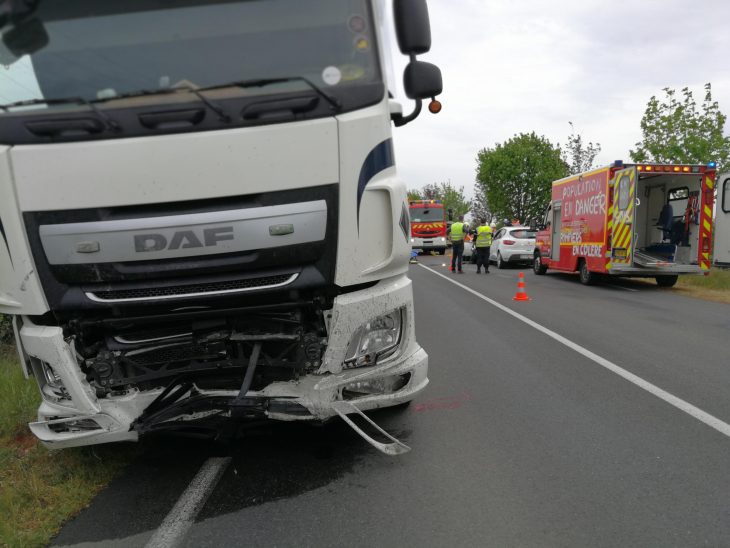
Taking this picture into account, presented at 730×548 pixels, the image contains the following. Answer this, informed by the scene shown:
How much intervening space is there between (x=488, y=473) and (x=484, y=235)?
15.6 m

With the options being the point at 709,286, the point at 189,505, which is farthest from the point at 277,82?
the point at 709,286

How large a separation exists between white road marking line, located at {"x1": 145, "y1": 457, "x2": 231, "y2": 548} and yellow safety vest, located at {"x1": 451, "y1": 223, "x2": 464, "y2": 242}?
1518 centimetres

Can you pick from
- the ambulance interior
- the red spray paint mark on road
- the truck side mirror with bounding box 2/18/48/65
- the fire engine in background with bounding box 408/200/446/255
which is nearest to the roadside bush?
the truck side mirror with bounding box 2/18/48/65

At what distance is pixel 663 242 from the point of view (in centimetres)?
1448

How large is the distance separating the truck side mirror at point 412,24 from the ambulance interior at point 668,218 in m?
11.4

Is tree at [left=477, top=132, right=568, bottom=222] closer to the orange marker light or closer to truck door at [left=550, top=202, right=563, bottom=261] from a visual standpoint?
truck door at [left=550, top=202, right=563, bottom=261]

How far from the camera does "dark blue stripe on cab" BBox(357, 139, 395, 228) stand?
3004 mm

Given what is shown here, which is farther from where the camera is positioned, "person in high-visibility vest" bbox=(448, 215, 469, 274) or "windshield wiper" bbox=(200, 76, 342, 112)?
"person in high-visibility vest" bbox=(448, 215, 469, 274)

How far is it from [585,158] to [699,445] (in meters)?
45.0

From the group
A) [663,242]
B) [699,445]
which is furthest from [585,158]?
[699,445]

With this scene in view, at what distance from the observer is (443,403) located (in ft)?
15.5

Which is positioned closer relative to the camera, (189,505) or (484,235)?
(189,505)

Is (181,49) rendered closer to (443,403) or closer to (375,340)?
(375,340)

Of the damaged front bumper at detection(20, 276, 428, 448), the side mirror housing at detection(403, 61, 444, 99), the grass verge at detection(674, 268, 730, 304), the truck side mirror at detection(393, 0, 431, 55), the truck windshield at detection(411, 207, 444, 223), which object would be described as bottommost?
the grass verge at detection(674, 268, 730, 304)
